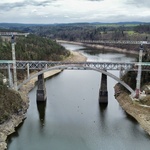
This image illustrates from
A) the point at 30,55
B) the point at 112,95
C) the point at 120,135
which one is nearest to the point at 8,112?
the point at 120,135

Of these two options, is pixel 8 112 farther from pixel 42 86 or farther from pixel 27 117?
pixel 42 86

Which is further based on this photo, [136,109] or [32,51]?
[32,51]

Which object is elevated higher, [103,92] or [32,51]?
[32,51]

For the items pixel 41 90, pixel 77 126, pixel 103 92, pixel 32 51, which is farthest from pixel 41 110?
pixel 32 51

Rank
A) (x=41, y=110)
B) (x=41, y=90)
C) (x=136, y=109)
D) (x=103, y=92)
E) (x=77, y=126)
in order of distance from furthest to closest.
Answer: (x=41, y=90) < (x=103, y=92) < (x=41, y=110) < (x=136, y=109) < (x=77, y=126)

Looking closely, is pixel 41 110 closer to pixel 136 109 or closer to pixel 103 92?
pixel 103 92

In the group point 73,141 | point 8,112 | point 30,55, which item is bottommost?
point 73,141

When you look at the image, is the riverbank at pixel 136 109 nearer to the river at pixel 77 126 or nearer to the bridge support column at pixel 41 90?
the river at pixel 77 126
